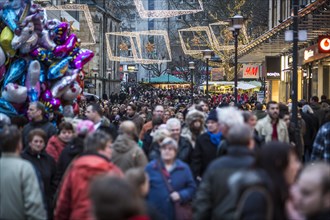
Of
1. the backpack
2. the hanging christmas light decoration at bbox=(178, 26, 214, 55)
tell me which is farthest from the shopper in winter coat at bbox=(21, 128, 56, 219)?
the hanging christmas light decoration at bbox=(178, 26, 214, 55)

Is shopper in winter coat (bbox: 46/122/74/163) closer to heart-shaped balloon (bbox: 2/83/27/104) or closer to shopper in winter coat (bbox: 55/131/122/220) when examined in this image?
shopper in winter coat (bbox: 55/131/122/220)

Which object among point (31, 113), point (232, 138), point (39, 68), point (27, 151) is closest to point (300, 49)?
point (39, 68)

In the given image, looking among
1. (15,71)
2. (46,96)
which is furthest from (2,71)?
(46,96)

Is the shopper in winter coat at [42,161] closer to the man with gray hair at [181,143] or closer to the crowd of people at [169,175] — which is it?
the crowd of people at [169,175]

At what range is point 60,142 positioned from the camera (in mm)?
11234

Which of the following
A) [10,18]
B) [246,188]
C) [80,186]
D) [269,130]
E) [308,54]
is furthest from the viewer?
[308,54]

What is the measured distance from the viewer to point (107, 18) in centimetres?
8406

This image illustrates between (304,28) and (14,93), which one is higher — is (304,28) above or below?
above

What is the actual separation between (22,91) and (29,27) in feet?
4.95

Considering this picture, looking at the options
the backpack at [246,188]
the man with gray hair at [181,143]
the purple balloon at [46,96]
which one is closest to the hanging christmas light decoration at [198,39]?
the purple balloon at [46,96]

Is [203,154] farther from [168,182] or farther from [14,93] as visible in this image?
[14,93]

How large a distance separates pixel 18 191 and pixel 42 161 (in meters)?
2.20

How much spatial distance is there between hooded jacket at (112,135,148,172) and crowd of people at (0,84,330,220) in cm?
1

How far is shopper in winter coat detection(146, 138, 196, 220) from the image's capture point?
26.7 ft
